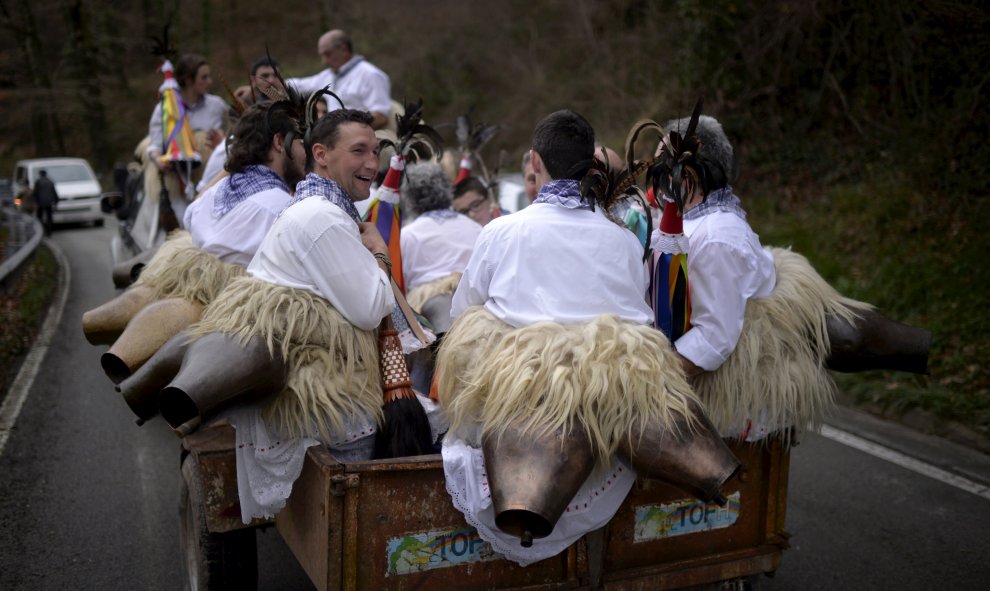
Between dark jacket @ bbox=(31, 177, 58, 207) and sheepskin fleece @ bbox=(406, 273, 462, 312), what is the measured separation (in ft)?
68.4

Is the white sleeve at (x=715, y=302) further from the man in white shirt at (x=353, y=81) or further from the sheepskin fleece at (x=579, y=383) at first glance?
the man in white shirt at (x=353, y=81)

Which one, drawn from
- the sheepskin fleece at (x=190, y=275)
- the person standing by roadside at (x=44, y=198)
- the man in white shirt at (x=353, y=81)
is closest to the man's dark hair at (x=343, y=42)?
the man in white shirt at (x=353, y=81)

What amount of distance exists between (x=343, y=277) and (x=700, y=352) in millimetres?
1455

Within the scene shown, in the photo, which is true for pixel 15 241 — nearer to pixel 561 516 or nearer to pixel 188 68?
pixel 188 68

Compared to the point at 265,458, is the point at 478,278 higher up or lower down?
higher up

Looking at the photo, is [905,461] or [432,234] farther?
[905,461]

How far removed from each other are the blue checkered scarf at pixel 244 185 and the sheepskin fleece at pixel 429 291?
3.63ft

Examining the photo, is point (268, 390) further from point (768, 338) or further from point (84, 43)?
point (84, 43)

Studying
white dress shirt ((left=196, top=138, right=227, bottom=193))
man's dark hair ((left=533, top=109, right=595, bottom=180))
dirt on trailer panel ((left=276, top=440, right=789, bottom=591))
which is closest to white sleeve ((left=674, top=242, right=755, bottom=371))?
dirt on trailer panel ((left=276, top=440, right=789, bottom=591))

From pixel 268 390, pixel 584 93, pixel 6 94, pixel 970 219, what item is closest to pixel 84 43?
pixel 6 94

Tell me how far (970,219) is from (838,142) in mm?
3399

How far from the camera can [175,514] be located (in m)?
5.52

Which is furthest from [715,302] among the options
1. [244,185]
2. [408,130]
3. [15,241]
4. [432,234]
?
[15,241]

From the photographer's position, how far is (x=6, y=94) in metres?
24.2
